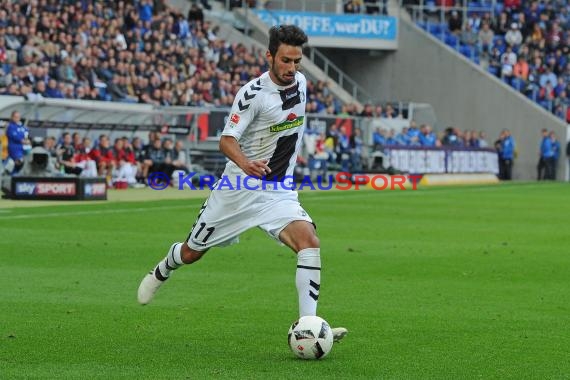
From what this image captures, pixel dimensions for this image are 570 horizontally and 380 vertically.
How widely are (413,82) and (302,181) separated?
16.7 metres

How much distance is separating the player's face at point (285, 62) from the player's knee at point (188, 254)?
1.51 metres

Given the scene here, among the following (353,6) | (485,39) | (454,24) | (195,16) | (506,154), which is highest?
(353,6)

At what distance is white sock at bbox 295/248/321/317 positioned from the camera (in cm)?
906

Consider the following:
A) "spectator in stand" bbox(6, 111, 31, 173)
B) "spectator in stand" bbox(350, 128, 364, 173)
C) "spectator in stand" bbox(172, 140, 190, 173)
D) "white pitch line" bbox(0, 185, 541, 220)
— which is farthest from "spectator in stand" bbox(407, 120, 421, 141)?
"spectator in stand" bbox(6, 111, 31, 173)

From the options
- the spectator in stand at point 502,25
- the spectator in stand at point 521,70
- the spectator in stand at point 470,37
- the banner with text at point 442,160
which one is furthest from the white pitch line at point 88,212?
the spectator in stand at point 502,25

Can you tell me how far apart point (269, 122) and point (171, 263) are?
1.49 m

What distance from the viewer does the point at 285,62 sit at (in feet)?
30.3

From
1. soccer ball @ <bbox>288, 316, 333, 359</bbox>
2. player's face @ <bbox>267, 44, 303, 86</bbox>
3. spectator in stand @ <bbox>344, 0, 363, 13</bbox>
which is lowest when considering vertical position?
soccer ball @ <bbox>288, 316, 333, 359</bbox>

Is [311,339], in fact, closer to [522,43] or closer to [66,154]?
[66,154]

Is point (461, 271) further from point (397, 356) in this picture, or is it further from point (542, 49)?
point (542, 49)

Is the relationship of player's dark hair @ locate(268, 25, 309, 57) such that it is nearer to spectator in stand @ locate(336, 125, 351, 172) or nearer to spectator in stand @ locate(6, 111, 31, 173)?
spectator in stand @ locate(6, 111, 31, 173)

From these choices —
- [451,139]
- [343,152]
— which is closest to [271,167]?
[343,152]

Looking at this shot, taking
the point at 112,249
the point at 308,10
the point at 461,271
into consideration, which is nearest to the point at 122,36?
the point at 308,10

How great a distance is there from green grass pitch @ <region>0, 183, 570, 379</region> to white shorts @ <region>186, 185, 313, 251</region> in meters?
0.75
